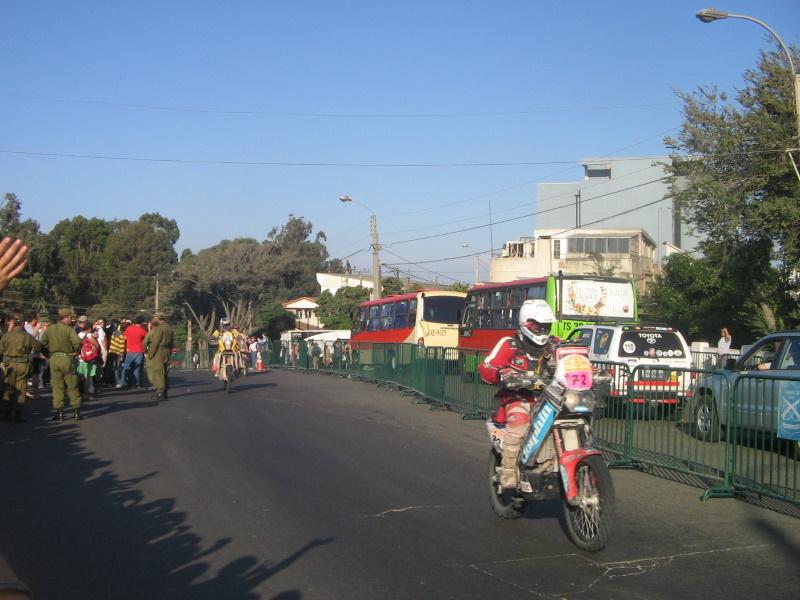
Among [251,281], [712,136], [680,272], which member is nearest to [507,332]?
[712,136]

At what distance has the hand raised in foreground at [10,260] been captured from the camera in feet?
10.2

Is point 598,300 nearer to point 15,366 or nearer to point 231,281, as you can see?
point 15,366

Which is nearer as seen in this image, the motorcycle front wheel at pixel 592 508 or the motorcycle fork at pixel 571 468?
the motorcycle front wheel at pixel 592 508

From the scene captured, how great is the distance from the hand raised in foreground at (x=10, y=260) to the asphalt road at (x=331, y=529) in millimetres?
3095

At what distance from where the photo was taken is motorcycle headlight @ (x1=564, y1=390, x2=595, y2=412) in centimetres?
647

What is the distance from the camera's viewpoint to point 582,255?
5806 cm

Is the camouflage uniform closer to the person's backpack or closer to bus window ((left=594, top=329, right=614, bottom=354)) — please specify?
the person's backpack

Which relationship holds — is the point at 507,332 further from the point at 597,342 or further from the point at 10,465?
the point at 10,465

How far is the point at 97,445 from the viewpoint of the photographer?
469 inches

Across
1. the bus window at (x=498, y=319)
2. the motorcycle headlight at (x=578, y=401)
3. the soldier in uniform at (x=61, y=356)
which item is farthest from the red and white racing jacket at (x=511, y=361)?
the bus window at (x=498, y=319)

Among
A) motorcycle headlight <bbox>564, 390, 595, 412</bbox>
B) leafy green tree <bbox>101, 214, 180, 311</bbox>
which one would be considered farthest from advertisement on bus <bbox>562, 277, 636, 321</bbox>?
leafy green tree <bbox>101, 214, 180, 311</bbox>

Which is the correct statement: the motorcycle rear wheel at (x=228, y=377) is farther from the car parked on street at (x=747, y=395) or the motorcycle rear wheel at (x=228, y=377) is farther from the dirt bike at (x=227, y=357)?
the car parked on street at (x=747, y=395)

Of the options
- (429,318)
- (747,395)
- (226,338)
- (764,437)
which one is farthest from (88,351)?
(429,318)

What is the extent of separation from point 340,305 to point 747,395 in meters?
61.5
